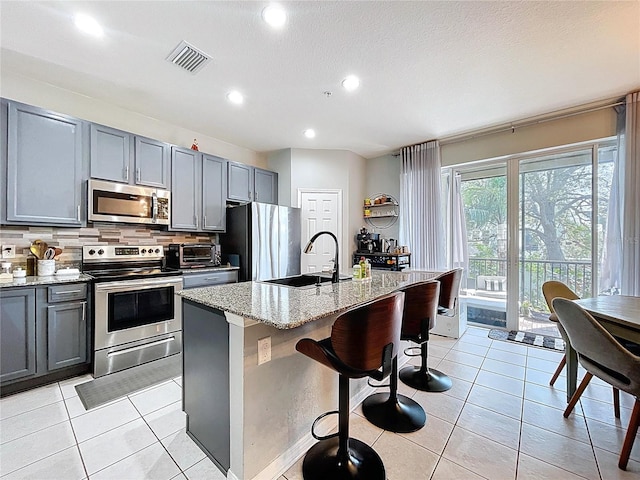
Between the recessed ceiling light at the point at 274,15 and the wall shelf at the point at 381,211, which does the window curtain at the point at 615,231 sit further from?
the recessed ceiling light at the point at 274,15

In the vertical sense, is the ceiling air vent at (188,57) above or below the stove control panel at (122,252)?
above

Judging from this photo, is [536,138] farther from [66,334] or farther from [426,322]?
[66,334]

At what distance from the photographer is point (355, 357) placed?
4.16 feet

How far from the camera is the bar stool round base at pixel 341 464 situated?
1427mm

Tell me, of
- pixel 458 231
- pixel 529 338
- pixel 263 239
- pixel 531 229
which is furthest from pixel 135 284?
pixel 531 229

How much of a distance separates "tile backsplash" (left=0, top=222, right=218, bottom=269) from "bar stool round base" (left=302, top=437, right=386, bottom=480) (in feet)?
10.0

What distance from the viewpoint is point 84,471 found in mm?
1497

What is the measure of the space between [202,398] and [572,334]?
7.69 feet

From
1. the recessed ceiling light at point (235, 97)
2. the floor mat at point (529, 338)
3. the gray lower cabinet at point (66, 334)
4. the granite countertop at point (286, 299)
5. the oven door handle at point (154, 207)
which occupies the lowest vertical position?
the floor mat at point (529, 338)

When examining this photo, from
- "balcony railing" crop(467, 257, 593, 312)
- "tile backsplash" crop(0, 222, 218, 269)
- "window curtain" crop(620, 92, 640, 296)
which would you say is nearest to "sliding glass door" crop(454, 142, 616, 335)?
"balcony railing" crop(467, 257, 593, 312)

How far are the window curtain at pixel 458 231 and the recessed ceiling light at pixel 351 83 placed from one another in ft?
7.70

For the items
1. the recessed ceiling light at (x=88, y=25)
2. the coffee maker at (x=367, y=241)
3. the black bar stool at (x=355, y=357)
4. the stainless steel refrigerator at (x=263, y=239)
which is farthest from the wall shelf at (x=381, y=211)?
the recessed ceiling light at (x=88, y=25)

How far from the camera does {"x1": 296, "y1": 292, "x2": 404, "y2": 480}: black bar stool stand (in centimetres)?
125

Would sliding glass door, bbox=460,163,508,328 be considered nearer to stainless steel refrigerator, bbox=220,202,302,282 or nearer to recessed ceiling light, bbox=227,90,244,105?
stainless steel refrigerator, bbox=220,202,302,282
